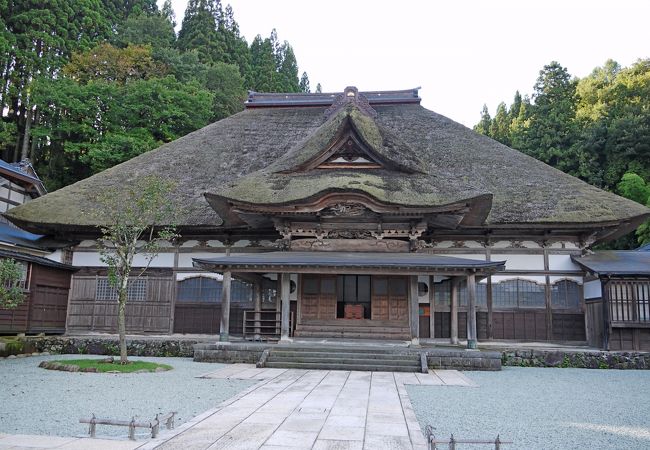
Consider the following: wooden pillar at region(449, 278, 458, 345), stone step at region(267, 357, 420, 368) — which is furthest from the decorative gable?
stone step at region(267, 357, 420, 368)

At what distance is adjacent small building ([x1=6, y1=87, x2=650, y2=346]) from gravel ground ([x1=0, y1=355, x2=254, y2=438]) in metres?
4.37

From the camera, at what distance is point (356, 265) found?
13352 mm

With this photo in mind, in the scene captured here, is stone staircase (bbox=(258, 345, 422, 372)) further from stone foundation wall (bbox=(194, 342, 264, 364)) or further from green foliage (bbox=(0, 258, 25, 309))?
green foliage (bbox=(0, 258, 25, 309))

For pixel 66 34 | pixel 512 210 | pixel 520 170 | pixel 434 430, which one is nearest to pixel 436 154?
pixel 520 170

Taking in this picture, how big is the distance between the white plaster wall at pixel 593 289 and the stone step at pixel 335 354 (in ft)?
21.6

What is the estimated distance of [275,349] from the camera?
13.3 m

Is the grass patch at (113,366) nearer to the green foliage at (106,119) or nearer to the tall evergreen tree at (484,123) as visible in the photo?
the green foliage at (106,119)

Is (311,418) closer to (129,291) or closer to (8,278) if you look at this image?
(8,278)

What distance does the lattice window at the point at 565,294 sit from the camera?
16531 mm

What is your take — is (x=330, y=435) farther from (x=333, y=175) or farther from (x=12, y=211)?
(x=12, y=211)

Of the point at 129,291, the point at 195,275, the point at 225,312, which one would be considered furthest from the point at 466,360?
the point at 129,291

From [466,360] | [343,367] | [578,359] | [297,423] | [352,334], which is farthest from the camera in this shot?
[352,334]

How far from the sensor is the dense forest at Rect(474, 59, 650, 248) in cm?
3152

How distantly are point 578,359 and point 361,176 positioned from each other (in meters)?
7.90
